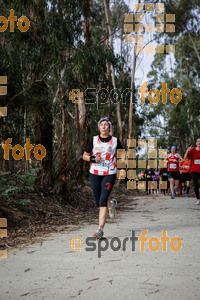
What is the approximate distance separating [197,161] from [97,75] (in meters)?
3.38

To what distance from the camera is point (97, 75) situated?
9.39m

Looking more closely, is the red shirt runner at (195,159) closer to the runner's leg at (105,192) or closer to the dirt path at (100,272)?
the dirt path at (100,272)

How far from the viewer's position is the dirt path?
3137 mm

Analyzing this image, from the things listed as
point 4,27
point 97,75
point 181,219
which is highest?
point 4,27

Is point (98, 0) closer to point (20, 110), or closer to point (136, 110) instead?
point (136, 110)

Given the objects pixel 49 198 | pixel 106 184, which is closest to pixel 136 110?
pixel 49 198

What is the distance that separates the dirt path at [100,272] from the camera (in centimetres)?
314

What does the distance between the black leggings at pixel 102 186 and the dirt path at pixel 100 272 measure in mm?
539

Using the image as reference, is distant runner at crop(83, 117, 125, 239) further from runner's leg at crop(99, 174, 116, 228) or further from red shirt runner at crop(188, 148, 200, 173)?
red shirt runner at crop(188, 148, 200, 173)

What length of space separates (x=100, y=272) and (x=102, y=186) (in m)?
2.08

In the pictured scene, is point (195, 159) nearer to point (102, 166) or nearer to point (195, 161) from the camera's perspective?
point (195, 161)

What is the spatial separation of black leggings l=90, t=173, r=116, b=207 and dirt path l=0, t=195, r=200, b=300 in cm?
54

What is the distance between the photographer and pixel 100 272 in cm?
371

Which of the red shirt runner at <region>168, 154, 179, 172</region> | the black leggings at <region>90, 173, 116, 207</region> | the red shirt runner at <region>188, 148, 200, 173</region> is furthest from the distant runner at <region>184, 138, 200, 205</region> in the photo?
the black leggings at <region>90, 173, 116, 207</region>
